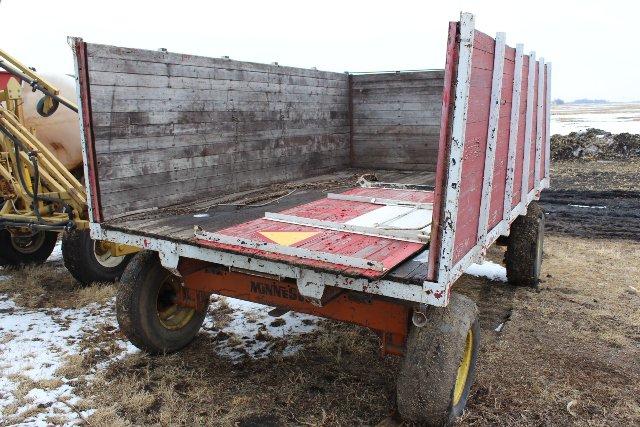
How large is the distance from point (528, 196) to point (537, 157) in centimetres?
55

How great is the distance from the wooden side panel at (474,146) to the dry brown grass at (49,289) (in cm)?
394

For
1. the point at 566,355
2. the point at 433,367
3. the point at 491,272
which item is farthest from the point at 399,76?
the point at 433,367

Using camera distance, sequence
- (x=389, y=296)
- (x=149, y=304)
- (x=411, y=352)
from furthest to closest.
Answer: (x=149, y=304) < (x=411, y=352) < (x=389, y=296)

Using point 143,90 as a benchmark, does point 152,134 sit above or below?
below

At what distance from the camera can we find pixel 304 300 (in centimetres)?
351

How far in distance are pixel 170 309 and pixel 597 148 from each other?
59.0 ft

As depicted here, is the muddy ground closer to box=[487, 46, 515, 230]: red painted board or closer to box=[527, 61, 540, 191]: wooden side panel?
box=[527, 61, 540, 191]: wooden side panel

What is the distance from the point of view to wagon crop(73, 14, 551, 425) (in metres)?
2.97

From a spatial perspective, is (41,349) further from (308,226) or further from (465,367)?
(465,367)

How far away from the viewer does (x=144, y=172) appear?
4.57m

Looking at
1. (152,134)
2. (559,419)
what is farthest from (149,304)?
(559,419)

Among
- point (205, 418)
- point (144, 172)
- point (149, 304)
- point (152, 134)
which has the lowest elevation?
point (205, 418)

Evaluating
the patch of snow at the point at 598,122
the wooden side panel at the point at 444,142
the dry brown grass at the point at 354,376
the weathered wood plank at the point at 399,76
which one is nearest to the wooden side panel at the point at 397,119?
the weathered wood plank at the point at 399,76

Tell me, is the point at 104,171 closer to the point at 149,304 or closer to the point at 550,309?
the point at 149,304
